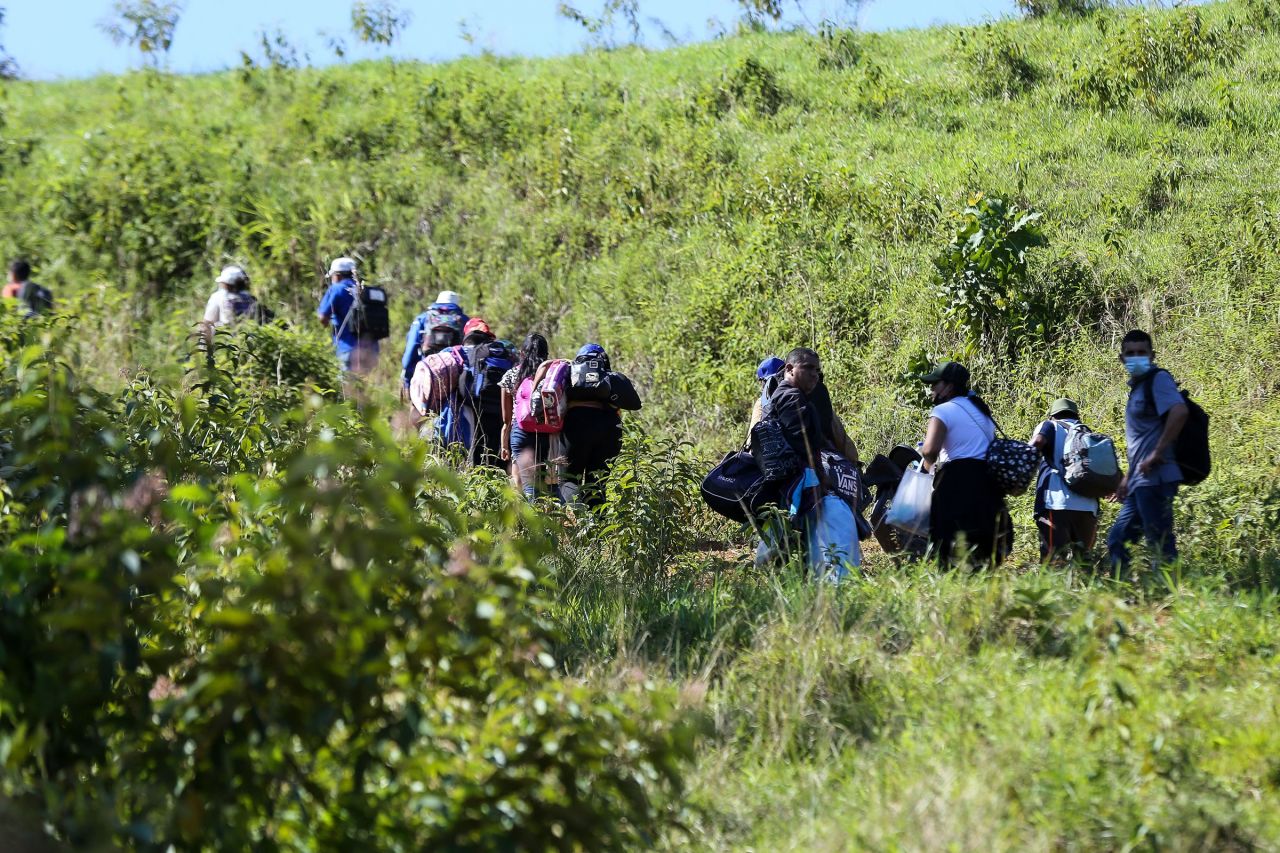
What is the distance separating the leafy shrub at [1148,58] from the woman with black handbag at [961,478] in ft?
24.9

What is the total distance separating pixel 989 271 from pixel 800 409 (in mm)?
4053

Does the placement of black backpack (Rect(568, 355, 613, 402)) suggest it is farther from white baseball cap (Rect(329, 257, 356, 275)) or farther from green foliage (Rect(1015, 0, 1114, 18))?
green foliage (Rect(1015, 0, 1114, 18))

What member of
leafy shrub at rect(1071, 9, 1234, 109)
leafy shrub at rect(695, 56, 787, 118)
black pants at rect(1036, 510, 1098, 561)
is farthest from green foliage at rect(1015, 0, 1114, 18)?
black pants at rect(1036, 510, 1098, 561)

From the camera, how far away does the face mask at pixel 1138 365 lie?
23.9ft

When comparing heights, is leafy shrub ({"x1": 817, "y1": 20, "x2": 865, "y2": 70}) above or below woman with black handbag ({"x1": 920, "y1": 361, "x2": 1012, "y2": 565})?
above

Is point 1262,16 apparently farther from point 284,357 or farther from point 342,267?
point 284,357

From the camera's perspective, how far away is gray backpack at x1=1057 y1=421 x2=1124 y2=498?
745 cm

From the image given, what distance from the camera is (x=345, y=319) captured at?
11711mm

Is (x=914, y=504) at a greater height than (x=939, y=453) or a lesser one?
lesser

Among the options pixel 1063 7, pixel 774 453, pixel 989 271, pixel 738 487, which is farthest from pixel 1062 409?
pixel 1063 7

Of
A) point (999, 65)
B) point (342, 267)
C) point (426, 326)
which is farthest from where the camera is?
point (999, 65)

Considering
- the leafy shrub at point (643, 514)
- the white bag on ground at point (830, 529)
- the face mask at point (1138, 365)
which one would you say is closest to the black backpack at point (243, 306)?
the leafy shrub at point (643, 514)

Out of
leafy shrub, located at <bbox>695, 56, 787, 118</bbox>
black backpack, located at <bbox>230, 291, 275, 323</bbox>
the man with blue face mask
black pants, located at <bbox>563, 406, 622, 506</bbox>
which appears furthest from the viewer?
leafy shrub, located at <bbox>695, 56, 787, 118</bbox>

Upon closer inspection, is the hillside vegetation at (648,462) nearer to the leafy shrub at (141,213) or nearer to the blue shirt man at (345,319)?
the leafy shrub at (141,213)
